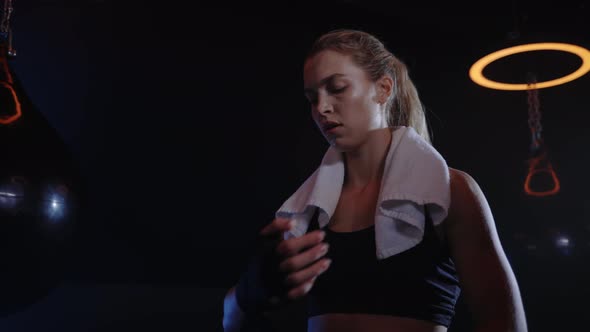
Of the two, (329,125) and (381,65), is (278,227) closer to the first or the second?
(329,125)

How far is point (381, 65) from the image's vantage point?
4.30 ft

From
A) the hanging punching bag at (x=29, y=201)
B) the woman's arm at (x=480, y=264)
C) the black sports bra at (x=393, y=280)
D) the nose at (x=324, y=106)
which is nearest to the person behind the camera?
the woman's arm at (x=480, y=264)

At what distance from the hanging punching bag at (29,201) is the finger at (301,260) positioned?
4.47ft

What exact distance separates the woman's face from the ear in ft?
0.11

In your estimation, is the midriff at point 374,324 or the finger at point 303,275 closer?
the finger at point 303,275

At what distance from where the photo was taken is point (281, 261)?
66 cm

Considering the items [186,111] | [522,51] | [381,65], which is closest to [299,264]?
[381,65]

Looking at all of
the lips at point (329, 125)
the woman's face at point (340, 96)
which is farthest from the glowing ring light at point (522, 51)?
the lips at point (329, 125)

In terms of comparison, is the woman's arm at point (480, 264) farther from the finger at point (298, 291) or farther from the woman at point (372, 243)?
the finger at point (298, 291)

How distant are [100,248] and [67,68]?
1062 mm

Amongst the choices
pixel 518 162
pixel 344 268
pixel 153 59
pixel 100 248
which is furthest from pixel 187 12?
pixel 518 162

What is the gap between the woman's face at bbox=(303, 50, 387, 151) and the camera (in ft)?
3.91

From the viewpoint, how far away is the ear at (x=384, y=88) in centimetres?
128

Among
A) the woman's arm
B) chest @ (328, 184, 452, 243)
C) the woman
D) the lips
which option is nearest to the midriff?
the woman
